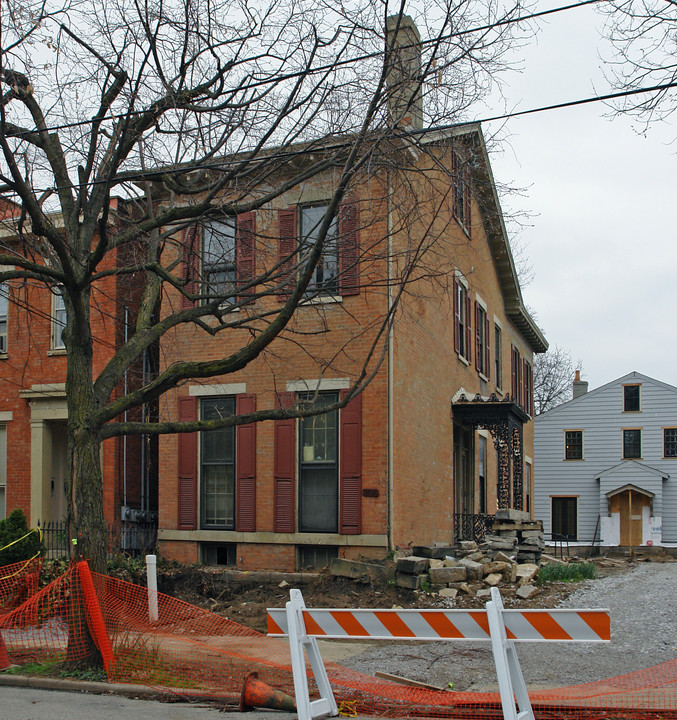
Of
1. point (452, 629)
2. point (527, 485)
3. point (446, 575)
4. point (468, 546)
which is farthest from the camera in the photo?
point (527, 485)

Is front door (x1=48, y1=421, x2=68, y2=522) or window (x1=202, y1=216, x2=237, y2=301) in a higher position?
window (x1=202, y1=216, x2=237, y2=301)

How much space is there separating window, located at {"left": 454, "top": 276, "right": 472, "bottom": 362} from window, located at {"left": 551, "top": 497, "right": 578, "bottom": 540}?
749 inches

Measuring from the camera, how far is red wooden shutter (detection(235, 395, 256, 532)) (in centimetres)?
1628

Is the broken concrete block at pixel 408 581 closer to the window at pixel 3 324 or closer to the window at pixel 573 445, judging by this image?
the window at pixel 3 324

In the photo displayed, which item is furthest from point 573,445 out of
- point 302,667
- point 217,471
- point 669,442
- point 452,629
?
point 452,629

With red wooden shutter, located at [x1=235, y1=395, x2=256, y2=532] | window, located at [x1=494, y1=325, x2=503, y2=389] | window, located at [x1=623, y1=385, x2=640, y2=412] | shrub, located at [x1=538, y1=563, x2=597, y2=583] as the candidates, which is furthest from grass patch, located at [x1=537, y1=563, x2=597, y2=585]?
window, located at [x1=623, y1=385, x2=640, y2=412]

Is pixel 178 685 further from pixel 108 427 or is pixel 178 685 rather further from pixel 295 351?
pixel 295 351

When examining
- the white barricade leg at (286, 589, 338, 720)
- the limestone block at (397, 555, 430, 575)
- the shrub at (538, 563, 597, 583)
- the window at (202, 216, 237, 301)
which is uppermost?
the window at (202, 216, 237, 301)

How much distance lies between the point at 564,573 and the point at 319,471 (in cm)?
571

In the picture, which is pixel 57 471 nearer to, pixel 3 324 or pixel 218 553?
pixel 3 324

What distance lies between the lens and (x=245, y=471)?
16.4m

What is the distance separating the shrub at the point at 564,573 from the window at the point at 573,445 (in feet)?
65.3

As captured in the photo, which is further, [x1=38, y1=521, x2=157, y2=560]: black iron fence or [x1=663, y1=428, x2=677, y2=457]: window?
[x1=663, y1=428, x2=677, y2=457]: window

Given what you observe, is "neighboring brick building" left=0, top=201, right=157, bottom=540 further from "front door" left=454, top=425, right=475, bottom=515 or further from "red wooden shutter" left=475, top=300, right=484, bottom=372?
"red wooden shutter" left=475, top=300, right=484, bottom=372
